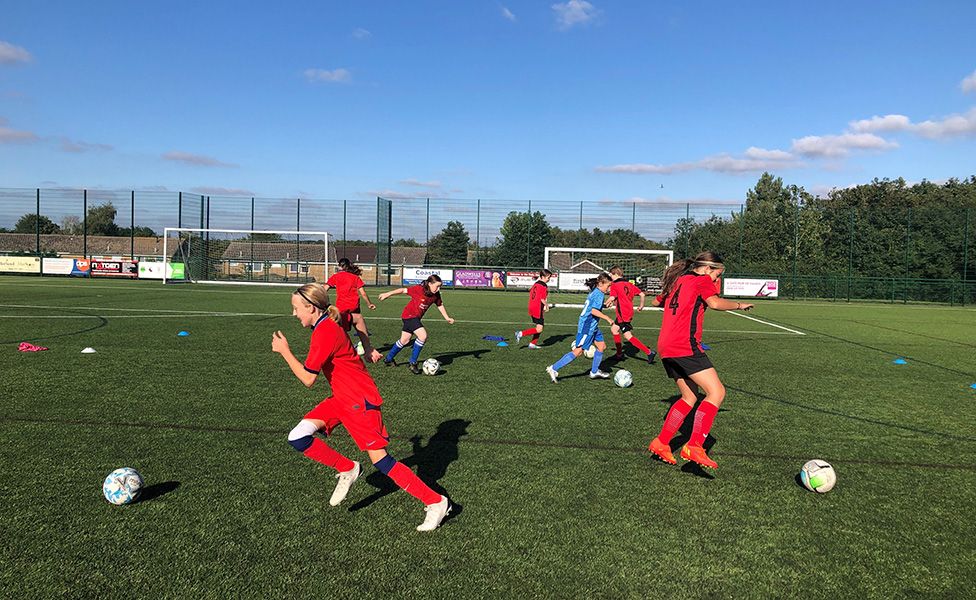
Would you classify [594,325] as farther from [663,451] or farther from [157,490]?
[157,490]

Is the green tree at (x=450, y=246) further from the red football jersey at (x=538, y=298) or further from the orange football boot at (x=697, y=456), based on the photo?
the orange football boot at (x=697, y=456)

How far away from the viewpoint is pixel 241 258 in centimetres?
4531

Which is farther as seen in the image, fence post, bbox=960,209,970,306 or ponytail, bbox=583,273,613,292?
fence post, bbox=960,209,970,306

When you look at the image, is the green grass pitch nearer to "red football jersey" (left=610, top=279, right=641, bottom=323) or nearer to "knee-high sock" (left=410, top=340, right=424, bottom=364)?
"knee-high sock" (left=410, top=340, right=424, bottom=364)

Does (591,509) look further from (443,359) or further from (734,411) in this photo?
(443,359)

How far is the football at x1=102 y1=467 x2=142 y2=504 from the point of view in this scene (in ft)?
14.7

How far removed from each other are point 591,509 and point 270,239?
4848 centimetres

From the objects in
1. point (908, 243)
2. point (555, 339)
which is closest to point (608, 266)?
point (908, 243)

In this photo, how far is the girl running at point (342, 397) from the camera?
424 cm

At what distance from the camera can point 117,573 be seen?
140 inches

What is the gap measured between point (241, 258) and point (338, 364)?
146 feet

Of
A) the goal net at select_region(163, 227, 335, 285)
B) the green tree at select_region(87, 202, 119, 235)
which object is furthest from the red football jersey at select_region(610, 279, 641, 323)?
the green tree at select_region(87, 202, 119, 235)

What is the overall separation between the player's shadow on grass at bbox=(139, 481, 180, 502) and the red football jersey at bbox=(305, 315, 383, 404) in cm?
162

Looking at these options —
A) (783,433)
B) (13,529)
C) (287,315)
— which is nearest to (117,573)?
(13,529)
